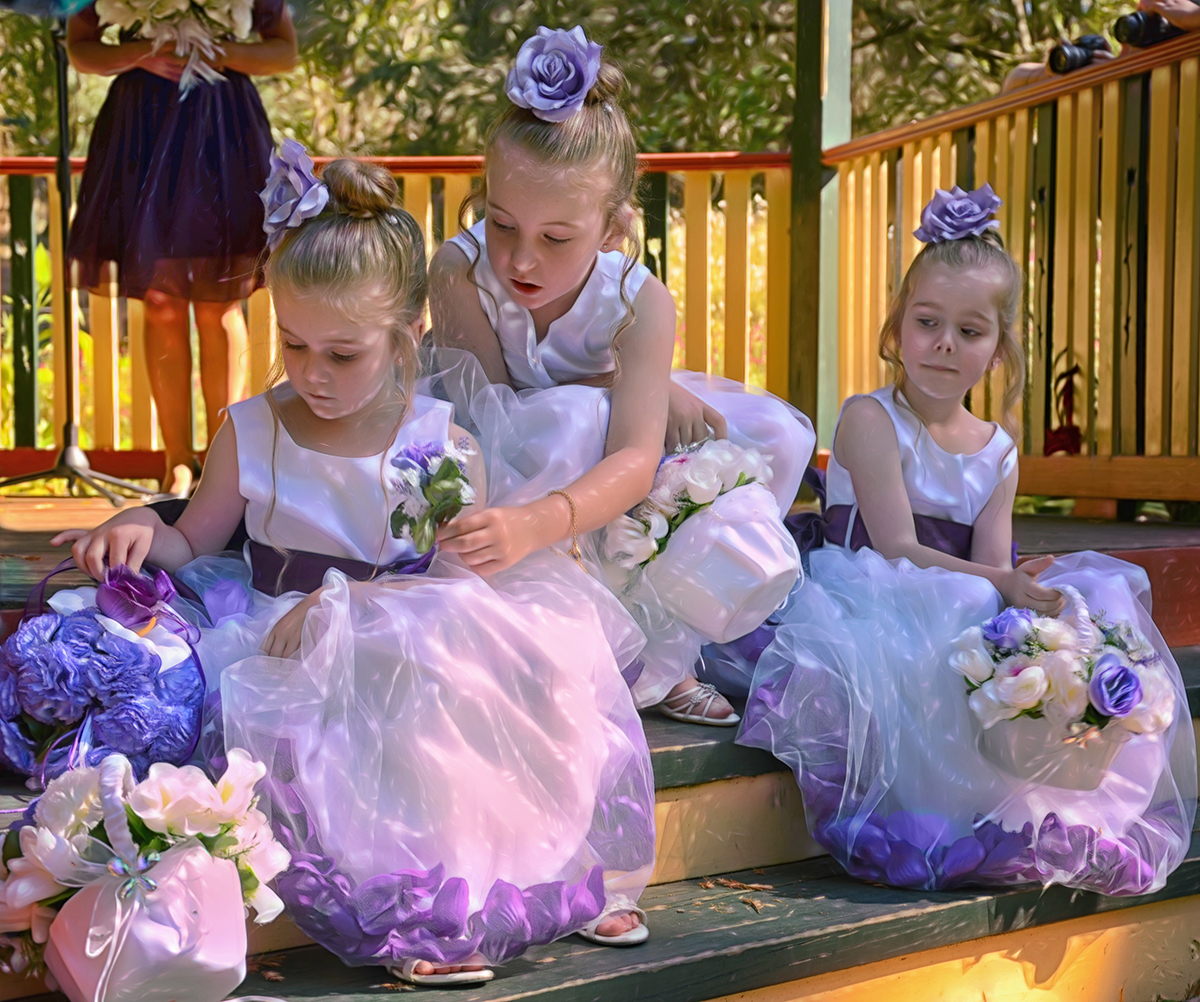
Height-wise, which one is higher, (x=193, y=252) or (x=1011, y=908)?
(x=193, y=252)

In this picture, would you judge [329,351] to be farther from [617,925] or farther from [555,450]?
[617,925]

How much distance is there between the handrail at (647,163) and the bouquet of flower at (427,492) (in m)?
3.25

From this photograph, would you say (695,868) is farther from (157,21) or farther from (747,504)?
(157,21)

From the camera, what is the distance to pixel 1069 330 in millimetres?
4121

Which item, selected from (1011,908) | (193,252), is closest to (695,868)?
(1011,908)

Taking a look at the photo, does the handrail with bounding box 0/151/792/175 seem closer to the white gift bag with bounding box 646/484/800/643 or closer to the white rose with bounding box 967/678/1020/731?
the white gift bag with bounding box 646/484/800/643

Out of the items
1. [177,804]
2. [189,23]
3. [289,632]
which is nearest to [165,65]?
[189,23]

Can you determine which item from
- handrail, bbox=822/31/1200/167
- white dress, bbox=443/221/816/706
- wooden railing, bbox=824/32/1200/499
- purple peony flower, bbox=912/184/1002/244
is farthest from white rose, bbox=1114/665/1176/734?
handrail, bbox=822/31/1200/167

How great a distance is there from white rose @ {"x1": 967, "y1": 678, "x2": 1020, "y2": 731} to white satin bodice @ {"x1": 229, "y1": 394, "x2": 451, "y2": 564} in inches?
35.4

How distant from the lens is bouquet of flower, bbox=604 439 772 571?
2146mm

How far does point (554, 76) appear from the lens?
206 centimetres

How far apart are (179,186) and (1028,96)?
2653 mm

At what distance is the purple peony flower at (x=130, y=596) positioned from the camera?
1730 mm

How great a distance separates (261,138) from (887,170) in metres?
2.28
